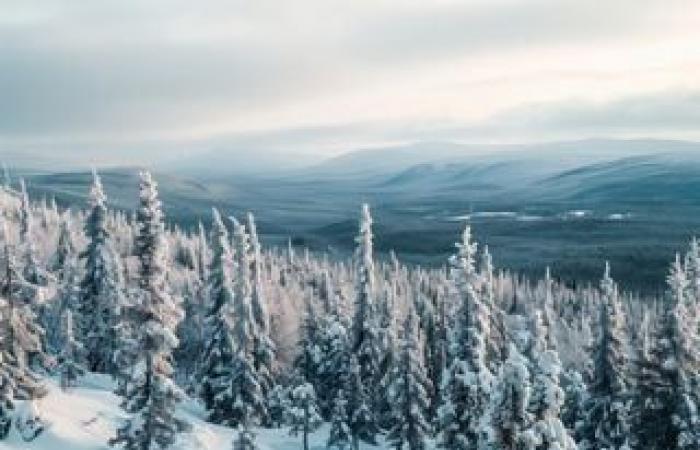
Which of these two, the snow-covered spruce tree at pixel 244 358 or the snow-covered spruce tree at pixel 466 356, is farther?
the snow-covered spruce tree at pixel 244 358

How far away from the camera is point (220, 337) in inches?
2744

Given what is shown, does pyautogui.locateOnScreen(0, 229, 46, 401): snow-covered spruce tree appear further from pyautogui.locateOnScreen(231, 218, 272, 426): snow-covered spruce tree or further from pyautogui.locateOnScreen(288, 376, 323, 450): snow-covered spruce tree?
pyautogui.locateOnScreen(288, 376, 323, 450): snow-covered spruce tree

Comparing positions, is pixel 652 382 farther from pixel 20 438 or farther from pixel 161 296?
pixel 20 438

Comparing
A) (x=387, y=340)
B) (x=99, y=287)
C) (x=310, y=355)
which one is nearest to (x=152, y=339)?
(x=387, y=340)

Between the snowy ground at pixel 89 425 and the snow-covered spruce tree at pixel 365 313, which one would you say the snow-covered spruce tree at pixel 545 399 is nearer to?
the snowy ground at pixel 89 425

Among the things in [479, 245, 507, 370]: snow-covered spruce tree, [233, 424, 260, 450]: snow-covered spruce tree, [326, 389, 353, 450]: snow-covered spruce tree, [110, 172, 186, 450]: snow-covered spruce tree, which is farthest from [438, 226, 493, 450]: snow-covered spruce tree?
[326, 389, 353, 450]: snow-covered spruce tree

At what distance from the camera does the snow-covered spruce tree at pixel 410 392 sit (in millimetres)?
63781

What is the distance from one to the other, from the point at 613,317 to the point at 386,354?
695 inches

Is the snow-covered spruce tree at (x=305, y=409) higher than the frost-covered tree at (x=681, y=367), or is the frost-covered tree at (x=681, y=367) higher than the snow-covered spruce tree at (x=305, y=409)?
the frost-covered tree at (x=681, y=367)

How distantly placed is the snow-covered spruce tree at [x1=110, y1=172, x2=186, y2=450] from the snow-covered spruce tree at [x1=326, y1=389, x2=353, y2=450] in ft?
96.6

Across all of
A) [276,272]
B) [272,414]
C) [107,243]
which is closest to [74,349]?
[107,243]


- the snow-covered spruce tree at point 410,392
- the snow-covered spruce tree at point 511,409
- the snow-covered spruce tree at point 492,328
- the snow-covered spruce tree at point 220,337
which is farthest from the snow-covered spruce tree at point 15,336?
the snow-covered spruce tree at point 511,409

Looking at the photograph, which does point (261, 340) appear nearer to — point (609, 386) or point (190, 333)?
point (609, 386)

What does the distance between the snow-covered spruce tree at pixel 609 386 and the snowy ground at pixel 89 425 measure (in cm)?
2321
